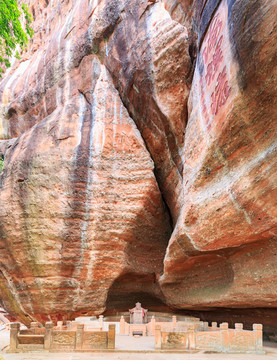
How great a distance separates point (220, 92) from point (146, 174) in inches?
246

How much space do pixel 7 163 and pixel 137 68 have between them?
319 inches

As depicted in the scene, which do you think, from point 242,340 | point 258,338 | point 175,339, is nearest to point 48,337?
point 175,339

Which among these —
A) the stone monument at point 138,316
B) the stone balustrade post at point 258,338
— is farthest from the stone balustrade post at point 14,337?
the stone balustrade post at point 258,338

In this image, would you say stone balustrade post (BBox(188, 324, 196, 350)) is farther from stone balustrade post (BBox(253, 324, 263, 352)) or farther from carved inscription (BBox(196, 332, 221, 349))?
stone balustrade post (BBox(253, 324, 263, 352))

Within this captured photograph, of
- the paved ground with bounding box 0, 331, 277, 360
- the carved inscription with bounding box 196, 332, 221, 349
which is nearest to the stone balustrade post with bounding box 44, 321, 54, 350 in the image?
the paved ground with bounding box 0, 331, 277, 360

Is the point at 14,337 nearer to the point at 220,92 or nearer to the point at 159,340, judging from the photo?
the point at 159,340

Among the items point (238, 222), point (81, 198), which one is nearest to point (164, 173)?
point (81, 198)

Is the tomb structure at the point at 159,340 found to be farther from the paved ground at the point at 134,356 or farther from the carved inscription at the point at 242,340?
the paved ground at the point at 134,356

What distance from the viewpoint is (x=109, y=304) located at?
14.0m

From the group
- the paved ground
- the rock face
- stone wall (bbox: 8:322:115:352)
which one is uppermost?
the rock face

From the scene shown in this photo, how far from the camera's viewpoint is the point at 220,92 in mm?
7879

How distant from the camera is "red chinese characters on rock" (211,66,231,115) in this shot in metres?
7.61

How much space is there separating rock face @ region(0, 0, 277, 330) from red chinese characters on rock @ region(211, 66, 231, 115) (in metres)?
0.05

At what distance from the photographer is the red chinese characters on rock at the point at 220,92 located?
7613mm
